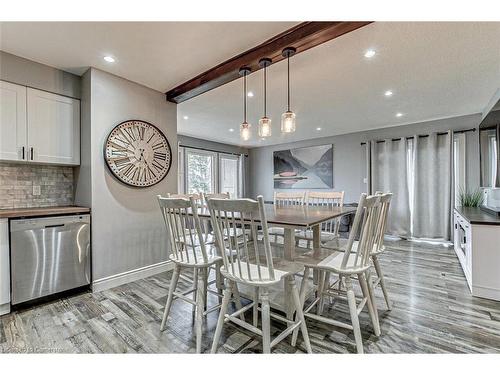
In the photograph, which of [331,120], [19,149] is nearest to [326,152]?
[331,120]

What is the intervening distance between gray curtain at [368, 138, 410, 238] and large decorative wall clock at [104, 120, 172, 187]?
420 centimetres

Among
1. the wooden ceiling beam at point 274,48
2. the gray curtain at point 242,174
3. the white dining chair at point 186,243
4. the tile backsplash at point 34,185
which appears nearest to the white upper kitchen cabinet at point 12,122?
the tile backsplash at point 34,185

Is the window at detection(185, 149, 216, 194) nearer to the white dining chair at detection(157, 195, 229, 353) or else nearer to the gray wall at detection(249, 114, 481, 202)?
the gray wall at detection(249, 114, 481, 202)

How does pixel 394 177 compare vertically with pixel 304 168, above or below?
below

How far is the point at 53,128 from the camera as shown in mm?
2551

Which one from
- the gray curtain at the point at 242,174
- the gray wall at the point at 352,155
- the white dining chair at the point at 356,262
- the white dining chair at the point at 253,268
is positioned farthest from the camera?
the gray curtain at the point at 242,174

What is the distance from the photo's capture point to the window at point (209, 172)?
5.88 m

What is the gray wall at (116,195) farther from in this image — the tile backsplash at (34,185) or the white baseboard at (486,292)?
the white baseboard at (486,292)

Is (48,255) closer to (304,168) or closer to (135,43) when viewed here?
(135,43)

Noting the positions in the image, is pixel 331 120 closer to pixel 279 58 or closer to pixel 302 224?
pixel 279 58

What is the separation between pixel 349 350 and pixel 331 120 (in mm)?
3947

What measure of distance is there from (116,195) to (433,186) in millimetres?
5213

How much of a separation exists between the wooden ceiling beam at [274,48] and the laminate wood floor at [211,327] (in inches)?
87.1

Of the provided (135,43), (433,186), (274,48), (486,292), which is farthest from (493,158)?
(135,43)
